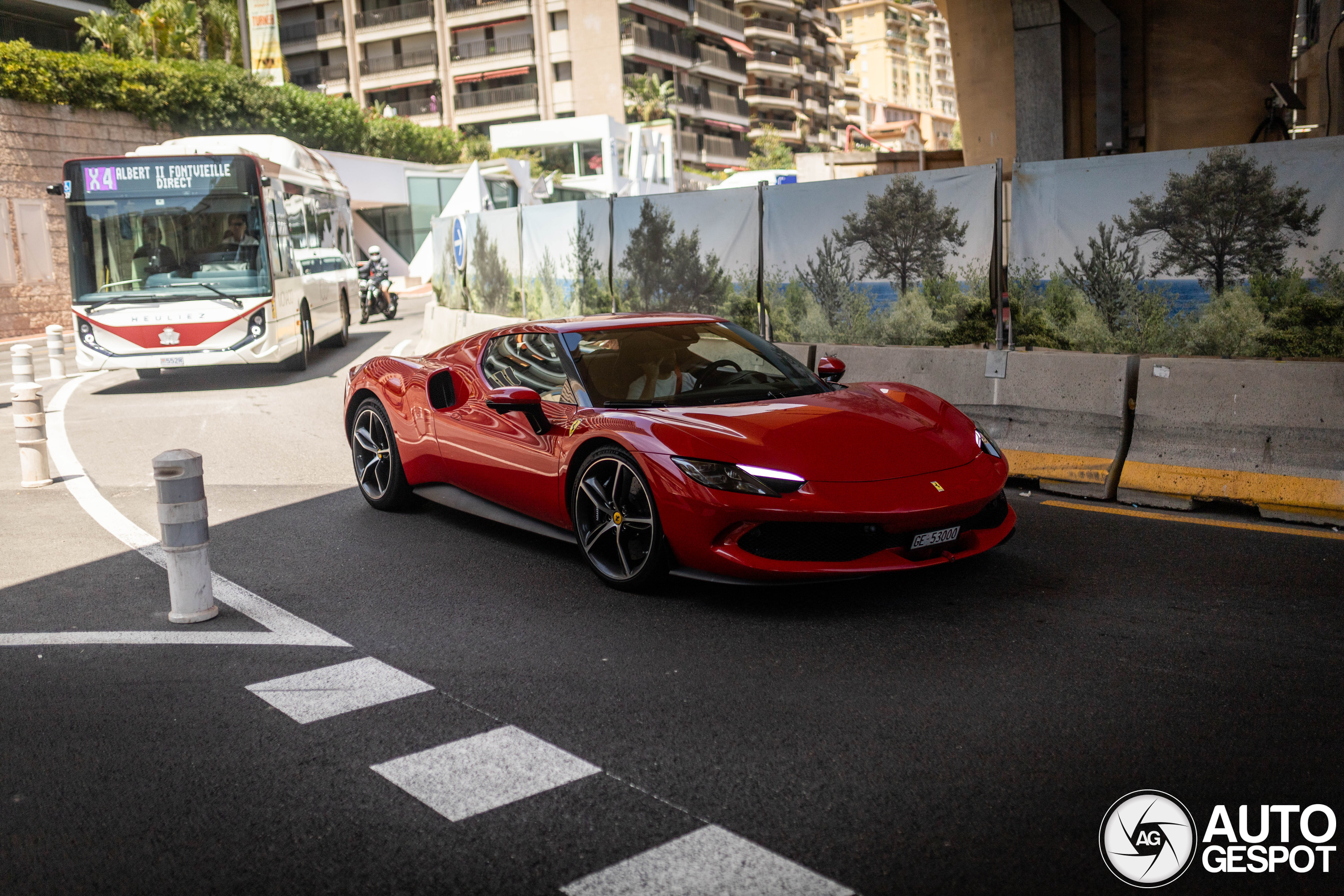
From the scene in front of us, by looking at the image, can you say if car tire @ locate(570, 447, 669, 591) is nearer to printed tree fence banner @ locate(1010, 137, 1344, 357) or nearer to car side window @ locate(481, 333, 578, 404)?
car side window @ locate(481, 333, 578, 404)

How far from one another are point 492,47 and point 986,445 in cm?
7571

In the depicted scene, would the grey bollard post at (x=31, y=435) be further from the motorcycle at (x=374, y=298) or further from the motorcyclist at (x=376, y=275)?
the motorcyclist at (x=376, y=275)

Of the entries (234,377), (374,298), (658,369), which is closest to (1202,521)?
(658,369)

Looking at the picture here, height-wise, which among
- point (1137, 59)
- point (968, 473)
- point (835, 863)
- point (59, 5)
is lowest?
point (835, 863)

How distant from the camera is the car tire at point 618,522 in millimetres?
5422

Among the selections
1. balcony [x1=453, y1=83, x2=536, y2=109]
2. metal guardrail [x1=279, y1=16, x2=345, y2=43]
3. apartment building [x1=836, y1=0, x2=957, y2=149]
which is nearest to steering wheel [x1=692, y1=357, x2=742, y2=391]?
balcony [x1=453, y1=83, x2=536, y2=109]

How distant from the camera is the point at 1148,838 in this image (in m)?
3.15

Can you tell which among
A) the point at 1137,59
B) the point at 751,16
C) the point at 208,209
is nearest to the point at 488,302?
the point at 208,209

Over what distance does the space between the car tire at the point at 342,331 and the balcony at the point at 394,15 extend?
59781mm

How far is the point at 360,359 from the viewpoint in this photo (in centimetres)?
1883

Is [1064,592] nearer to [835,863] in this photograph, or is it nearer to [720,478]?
[720,478]

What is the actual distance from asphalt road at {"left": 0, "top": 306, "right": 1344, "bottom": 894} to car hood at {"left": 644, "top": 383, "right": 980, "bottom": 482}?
61 cm

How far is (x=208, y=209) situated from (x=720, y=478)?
12.8 metres

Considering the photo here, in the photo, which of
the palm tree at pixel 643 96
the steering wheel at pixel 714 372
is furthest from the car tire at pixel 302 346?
the palm tree at pixel 643 96
